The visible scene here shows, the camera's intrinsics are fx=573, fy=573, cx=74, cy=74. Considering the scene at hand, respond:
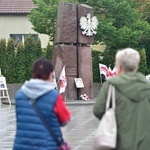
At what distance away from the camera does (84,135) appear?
12023mm

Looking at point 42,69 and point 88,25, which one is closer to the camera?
point 42,69

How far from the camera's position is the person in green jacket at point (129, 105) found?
5078mm

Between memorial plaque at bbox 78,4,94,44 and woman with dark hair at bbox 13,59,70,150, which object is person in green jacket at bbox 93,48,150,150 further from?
memorial plaque at bbox 78,4,94,44

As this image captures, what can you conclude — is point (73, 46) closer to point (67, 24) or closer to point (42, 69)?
point (67, 24)

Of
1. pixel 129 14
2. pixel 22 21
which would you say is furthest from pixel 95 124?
pixel 22 21

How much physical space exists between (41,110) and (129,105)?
0.79 meters

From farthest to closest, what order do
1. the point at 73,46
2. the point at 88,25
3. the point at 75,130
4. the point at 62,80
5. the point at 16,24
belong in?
the point at 16,24
the point at 88,25
the point at 73,46
the point at 62,80
the point at 75,130

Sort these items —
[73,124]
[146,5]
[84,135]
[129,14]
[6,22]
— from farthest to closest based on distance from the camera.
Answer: [6,22], [146,5], [129,14], [73,124], [84,135]

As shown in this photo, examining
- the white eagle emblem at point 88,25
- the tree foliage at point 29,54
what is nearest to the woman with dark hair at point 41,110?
the white eagle emblem at point 88,25

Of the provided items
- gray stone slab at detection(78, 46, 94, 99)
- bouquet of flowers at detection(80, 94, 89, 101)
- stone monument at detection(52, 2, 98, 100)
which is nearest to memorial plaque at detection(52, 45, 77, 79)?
stone monument at detection(52, 2, 98, 100)

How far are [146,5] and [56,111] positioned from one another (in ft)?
88.5

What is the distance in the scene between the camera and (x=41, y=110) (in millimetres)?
5148

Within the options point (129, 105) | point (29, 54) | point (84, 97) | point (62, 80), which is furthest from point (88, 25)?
point (129, 105)

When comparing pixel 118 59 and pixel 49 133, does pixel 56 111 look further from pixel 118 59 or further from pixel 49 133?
pixel 118 59
